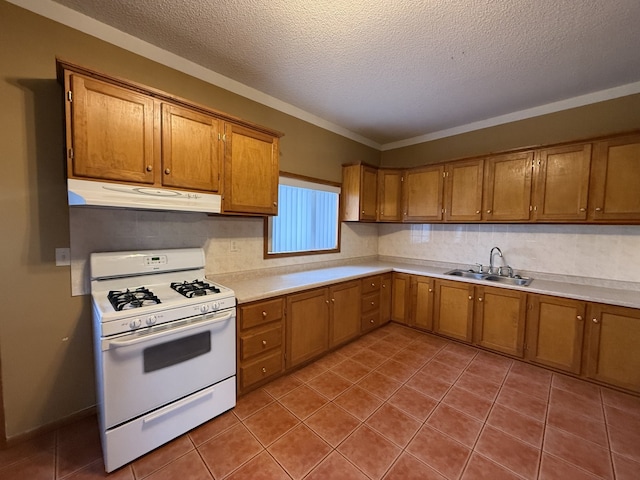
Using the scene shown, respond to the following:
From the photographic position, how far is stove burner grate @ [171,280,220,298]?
1.89 m

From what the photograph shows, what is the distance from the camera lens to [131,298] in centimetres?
172

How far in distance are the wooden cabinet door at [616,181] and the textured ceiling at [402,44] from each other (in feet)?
2.02

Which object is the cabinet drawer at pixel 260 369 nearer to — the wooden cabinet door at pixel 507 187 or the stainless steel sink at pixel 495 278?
the stainless steel sink at pixel 495 278

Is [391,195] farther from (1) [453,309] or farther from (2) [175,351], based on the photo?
(2) [175,351]

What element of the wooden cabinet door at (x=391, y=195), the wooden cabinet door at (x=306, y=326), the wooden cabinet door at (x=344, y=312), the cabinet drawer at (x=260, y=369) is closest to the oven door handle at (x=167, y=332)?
the cabinet drawer at (x=260, y=369)

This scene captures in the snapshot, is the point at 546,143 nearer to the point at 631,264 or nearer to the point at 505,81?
the point at 505,81

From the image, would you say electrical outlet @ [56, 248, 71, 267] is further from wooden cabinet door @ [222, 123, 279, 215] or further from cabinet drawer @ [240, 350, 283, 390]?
cabinet drawer @ [240, 350, 283, 390]

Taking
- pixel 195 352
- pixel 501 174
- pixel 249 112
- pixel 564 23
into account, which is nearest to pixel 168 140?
pixel 249 112

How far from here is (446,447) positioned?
68.0 inches

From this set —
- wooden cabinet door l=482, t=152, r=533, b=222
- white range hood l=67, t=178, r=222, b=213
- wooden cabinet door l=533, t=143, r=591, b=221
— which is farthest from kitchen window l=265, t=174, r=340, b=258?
wooden cabinet door l=533, t=143, r=591, b=221

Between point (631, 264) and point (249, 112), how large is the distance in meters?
3.93

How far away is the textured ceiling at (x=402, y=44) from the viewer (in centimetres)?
169

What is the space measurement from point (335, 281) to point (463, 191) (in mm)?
1910

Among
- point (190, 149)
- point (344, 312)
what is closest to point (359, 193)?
point (344, 312)
